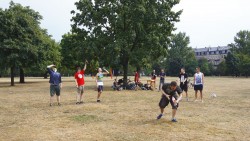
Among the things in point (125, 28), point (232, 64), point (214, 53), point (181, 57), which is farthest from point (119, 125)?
point (214, 53)

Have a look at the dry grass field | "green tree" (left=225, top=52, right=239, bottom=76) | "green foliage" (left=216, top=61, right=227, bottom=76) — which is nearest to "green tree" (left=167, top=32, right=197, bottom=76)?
"green foliage" (left=216, top=61, right=227, bottom=76)

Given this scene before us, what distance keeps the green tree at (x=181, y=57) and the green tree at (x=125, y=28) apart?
76.3 meters

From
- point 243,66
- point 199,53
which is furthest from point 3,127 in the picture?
point 199,53

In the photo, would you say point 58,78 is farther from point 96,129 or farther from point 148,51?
point 148,51

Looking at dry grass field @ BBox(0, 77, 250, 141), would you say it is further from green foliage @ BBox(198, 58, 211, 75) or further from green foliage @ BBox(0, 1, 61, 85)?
green foliage @ BBox(198, 58, 211, 75)

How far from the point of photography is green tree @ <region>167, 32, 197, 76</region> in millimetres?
109312

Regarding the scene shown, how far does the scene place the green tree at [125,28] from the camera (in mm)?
32031

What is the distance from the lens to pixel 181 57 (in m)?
116

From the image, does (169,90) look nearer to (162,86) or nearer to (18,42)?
(162,86)

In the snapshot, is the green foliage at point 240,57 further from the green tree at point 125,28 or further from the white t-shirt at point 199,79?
the white t-shirt at point 199,79

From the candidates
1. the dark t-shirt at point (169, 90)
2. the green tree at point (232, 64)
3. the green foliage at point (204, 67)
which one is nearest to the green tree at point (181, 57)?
the green foliage at point (204, 67)

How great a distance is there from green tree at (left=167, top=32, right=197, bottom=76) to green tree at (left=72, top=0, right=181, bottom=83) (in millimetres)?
76256

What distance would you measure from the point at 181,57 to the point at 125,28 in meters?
84.9

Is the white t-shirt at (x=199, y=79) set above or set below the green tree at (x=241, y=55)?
below
